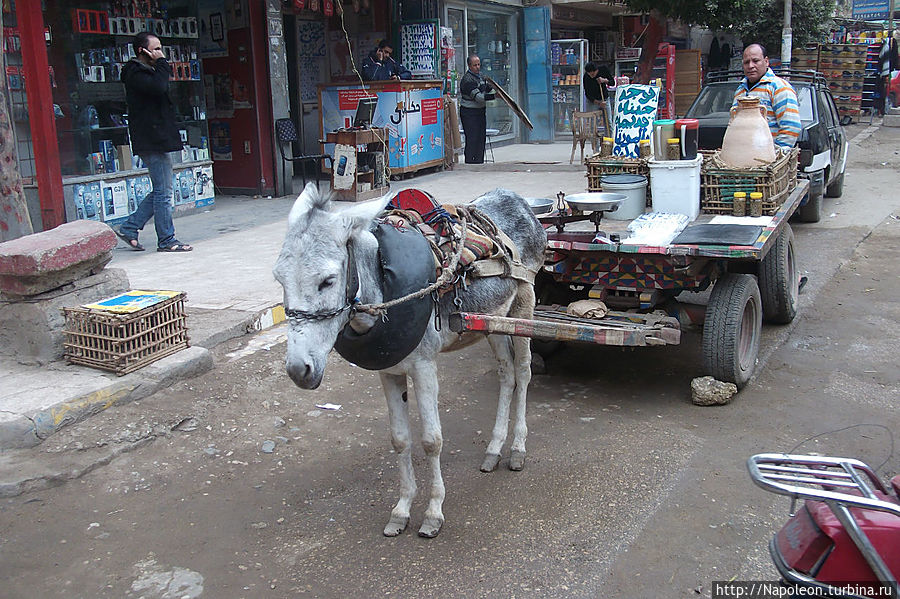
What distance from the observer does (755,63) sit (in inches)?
266

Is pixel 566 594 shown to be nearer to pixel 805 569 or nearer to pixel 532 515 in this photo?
pixel 532 515

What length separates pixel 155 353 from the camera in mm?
5445

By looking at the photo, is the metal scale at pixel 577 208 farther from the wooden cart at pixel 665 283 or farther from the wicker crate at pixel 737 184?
the wicker crate at pixel 737 184

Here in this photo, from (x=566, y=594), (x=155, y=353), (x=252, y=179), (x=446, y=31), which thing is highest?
(x=446, y=31)

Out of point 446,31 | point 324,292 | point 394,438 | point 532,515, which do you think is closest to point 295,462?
point 394,438

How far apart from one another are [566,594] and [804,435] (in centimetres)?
207

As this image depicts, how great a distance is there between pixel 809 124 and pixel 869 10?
27.6 metres

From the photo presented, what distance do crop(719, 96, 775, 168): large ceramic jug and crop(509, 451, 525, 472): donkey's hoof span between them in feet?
9.15

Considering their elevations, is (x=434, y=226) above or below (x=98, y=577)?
above

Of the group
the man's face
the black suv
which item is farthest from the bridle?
the black suv

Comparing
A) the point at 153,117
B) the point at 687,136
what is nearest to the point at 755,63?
the point at 687,136

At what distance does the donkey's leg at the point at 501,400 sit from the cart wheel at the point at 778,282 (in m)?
2.53

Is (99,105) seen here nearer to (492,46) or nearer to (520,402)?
(520,402)

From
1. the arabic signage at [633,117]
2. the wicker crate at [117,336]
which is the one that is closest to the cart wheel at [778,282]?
the arabic signage at [633,117]
